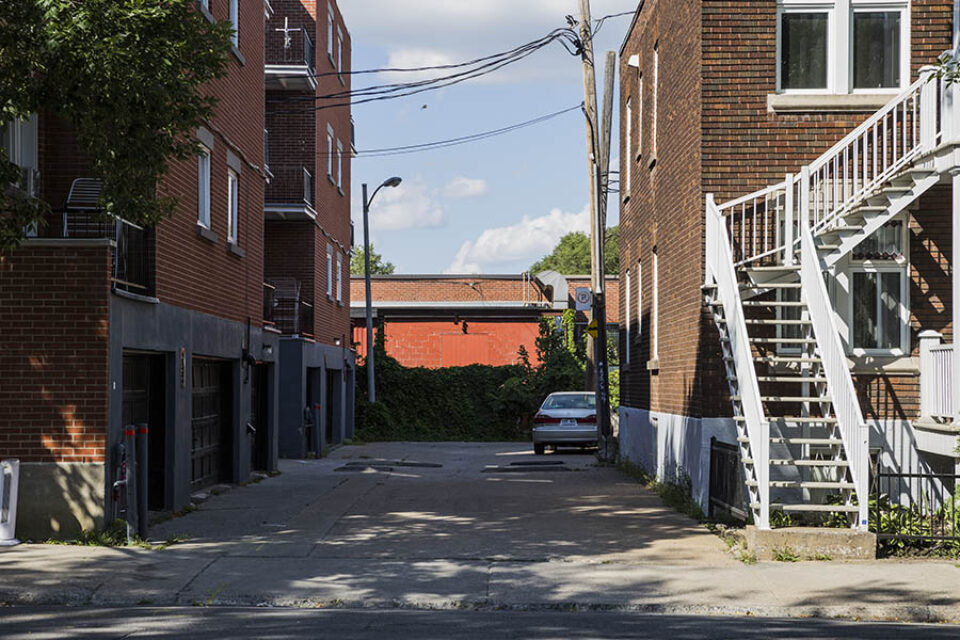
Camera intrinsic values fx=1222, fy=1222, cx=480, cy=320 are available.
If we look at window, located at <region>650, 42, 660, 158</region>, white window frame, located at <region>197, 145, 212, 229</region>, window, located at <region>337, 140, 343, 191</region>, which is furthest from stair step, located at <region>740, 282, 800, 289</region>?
window, located at <region>337, 140, 343, 191</region>

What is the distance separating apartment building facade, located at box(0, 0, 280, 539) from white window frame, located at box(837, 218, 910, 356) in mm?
8661

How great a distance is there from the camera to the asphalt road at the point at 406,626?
850 cm

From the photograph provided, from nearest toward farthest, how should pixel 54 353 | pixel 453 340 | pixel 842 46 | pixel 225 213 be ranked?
pixel 54 353 → pixel 842 46 → pixel 225 213 → pixel 453 340

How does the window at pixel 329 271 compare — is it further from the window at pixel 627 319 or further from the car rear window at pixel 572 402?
the window at pixel 627 319

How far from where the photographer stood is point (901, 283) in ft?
50.9

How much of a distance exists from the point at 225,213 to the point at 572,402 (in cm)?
1372

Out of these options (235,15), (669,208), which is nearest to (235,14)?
(235,15)

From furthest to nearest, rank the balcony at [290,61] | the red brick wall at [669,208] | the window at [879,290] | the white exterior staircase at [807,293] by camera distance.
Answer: the balcony at [290,61]
the red brick wall at [669,208]
the window at [879,290]
the white exterior staircase at [807,293]

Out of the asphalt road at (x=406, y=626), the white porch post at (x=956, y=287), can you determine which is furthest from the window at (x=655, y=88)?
the asphalt road at (x=406, y=626)

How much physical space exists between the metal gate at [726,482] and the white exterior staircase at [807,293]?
10.7 inches

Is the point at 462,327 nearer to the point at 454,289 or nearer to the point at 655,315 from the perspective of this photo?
the point at 454,289

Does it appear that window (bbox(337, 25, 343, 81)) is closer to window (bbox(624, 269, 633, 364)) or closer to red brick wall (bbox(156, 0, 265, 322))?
red brick wall (bbox(156, 0, 265, 322))

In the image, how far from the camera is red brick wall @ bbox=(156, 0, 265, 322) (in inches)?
639

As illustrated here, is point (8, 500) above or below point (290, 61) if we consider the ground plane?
below
